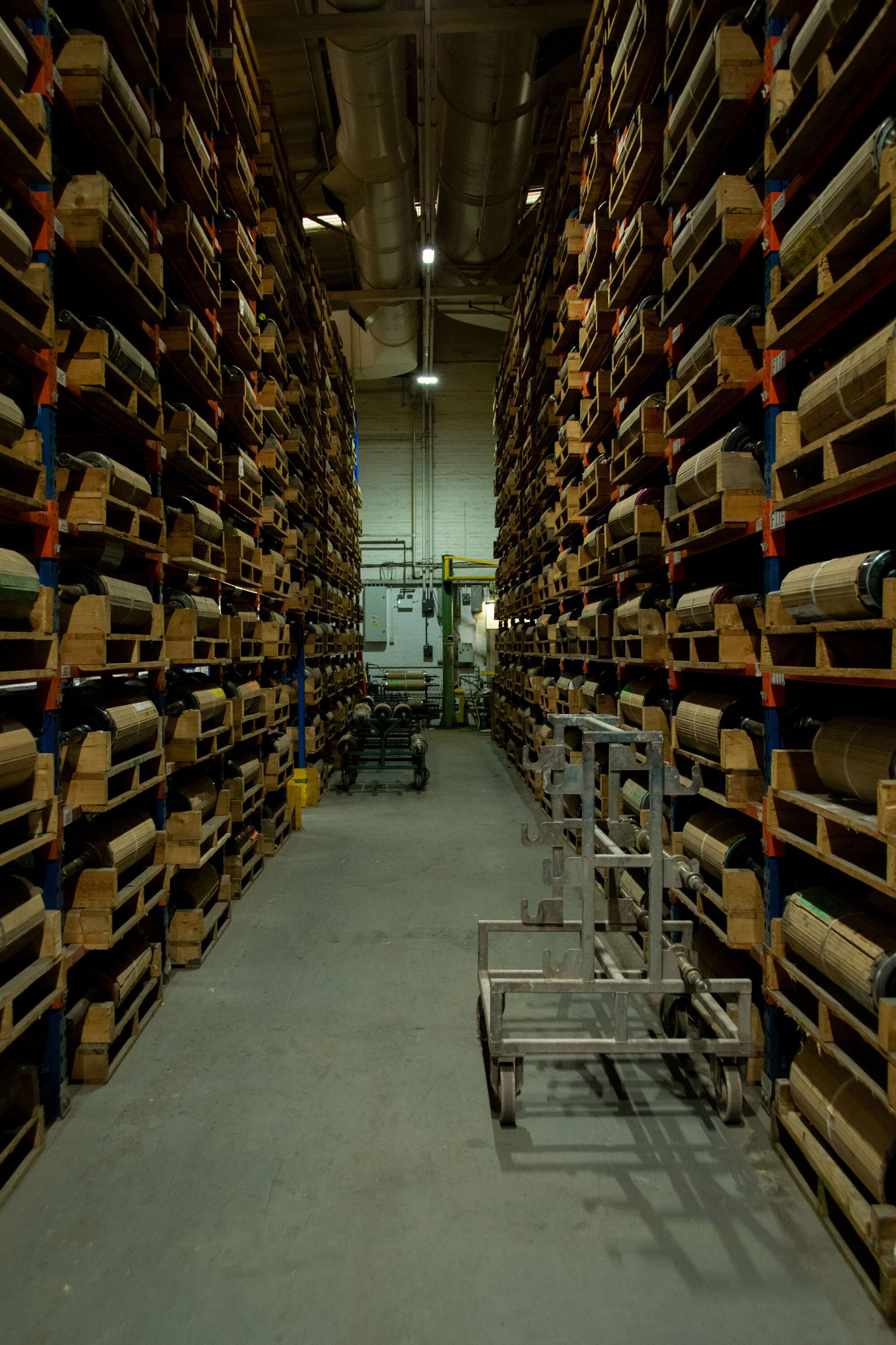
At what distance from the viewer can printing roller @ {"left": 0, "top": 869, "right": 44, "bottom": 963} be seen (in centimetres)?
248

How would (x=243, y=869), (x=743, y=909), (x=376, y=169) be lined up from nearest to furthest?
(x=743, y=909), (x=243, y=869), (x=376, y=169)

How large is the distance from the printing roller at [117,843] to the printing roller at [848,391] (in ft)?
11.0

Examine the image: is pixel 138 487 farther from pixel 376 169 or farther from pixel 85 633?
pixel 376 169

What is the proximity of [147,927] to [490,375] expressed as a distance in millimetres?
16161

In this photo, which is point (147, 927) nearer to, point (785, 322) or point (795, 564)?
point (795, 564)

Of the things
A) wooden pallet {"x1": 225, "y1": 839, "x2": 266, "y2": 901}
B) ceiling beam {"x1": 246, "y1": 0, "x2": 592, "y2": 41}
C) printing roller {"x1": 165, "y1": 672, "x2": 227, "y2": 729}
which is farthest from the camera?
A: ceiling beam {"x1": 246, "y1": 0, "x2": 592, "y2": 41}

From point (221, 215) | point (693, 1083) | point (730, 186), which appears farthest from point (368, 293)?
point (693, 1083)

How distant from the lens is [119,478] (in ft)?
11.5

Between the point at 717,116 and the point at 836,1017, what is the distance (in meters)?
3.65


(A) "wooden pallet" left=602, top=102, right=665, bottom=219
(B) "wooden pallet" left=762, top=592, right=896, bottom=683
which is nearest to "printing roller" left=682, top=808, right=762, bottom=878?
(B) "wooden pallet" left=762, top=592, right=896, bottom=683

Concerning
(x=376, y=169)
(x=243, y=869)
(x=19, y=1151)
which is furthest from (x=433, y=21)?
(x=19, y=1151)

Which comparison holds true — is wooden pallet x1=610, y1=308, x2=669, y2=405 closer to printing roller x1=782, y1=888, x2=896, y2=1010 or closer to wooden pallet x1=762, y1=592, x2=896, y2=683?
wooden pallet x1=762, y1=592, x2=896, y2=683

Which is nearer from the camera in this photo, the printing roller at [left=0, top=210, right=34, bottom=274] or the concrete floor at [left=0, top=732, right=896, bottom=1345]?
the concrete floor at [left=0, top=732, right=896, bottom=1345]

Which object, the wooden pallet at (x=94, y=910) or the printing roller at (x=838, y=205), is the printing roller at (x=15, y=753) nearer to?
the wooden pallet at (x=94, y=910)
